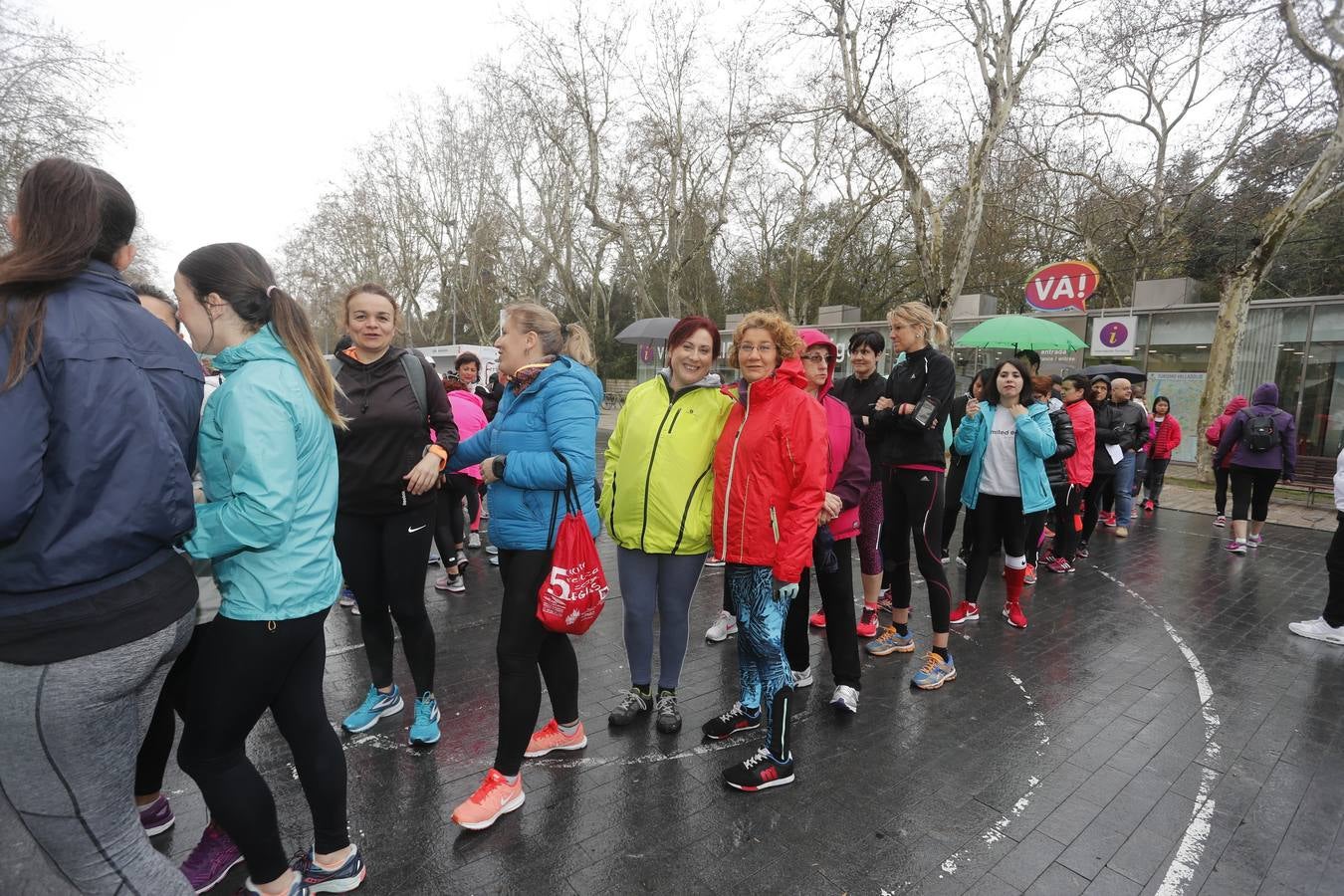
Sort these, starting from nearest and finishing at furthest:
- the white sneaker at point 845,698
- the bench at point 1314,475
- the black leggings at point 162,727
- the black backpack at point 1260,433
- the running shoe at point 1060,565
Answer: the black leggings at point 162,727
the white sneaker at point 845,698
the running shoe at point 1060,565
the black backpack at point 1260,433
the bench at point 1314,475

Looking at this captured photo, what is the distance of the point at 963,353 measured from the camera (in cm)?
1878

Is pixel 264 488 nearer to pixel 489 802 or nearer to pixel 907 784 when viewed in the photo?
pixel 489 802

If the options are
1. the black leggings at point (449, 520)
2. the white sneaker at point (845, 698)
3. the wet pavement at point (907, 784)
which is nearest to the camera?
the wet pavement at point (907, 784)

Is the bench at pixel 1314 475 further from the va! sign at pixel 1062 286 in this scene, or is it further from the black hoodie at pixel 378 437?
the black hoodie at pixel 378 437

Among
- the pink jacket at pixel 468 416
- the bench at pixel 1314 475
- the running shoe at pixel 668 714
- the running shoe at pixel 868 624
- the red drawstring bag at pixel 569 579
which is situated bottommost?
the bench at pixel 1314 475

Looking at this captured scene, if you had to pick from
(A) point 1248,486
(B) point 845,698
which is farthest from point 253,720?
(A) point 1248,486

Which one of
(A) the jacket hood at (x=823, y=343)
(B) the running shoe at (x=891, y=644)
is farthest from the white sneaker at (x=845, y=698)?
(A) the jacket hood at (x=823, y=343)

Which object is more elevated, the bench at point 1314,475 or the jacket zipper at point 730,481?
the jacket zipper at point 730,481

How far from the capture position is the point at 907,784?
3014 millimetres

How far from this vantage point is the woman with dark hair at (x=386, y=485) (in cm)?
298

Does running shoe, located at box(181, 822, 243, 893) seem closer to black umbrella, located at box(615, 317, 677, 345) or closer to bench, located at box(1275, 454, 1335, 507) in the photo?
black umbrella, located at box(615, 317, 677, 345)

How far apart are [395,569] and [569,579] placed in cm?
97

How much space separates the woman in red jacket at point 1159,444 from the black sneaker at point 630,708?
9438mm

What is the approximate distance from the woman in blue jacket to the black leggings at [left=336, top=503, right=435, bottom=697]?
0.59 metres
